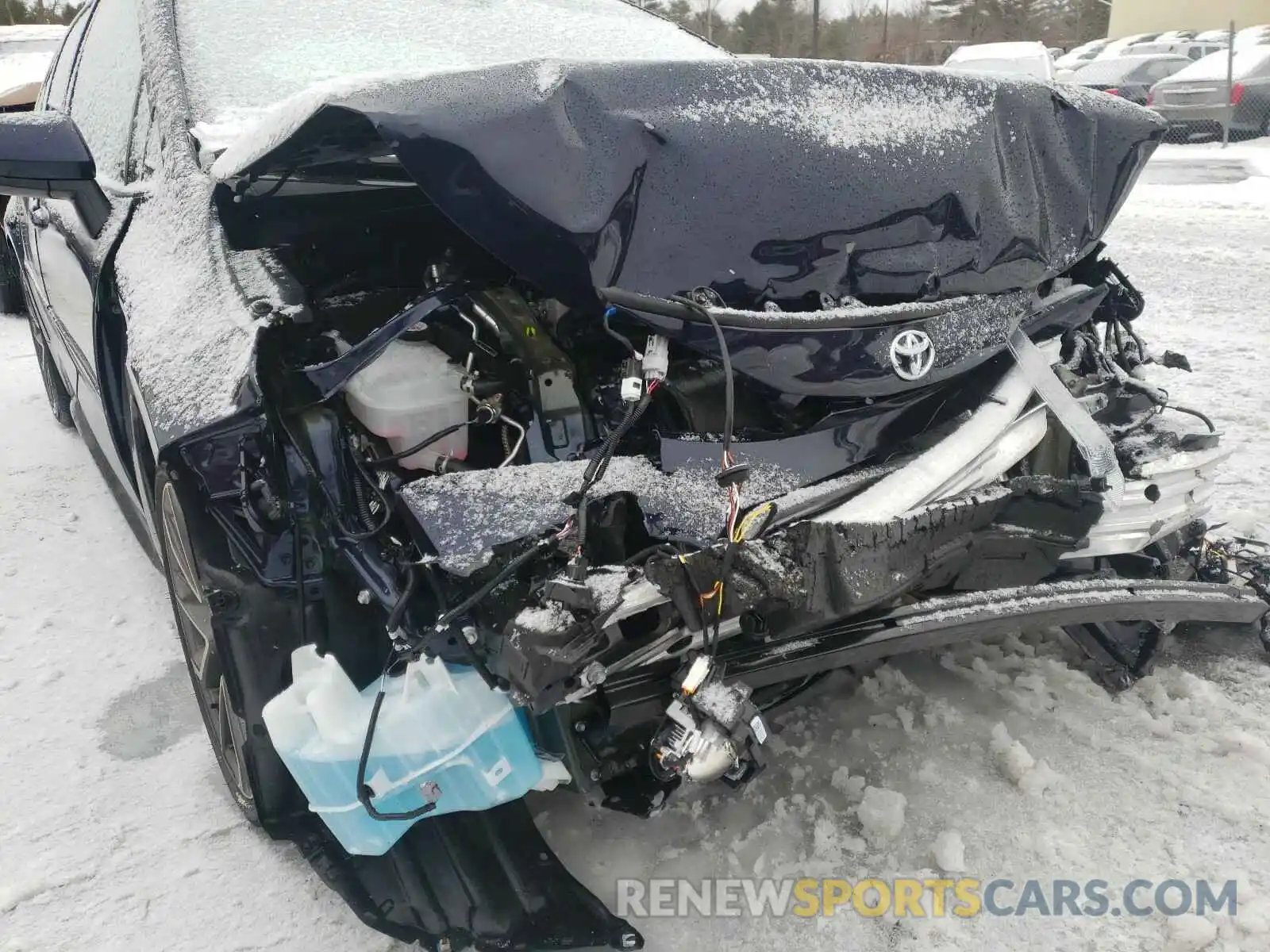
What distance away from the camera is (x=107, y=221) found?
246cm

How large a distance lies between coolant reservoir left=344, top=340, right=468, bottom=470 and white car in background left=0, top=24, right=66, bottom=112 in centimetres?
535

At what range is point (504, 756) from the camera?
1.71 metres

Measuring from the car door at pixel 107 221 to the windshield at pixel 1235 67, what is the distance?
15.2 meters

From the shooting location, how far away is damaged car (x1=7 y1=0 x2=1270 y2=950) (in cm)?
164

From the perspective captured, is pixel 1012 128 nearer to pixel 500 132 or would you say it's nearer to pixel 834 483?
pixel 834 483

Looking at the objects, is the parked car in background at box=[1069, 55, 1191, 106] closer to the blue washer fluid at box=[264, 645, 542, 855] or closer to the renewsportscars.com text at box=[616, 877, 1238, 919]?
the renewsportscars.com text at box=[616, 877, 1238, 919]

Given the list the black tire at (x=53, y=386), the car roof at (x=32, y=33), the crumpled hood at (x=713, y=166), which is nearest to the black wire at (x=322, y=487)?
the crumpled hood at (x=713, y=166)

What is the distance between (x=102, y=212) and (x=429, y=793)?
5.80 feet

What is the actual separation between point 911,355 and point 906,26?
40015mm

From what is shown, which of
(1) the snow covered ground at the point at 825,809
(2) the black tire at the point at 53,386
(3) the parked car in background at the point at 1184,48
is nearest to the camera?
(1) the snow covered ground at the point at 825,809

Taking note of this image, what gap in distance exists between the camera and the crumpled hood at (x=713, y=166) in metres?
1.63

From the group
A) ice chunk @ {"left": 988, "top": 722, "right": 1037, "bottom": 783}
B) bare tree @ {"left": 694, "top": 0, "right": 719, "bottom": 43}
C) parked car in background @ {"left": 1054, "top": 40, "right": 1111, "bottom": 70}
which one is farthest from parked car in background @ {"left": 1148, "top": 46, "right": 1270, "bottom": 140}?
bare tree @ {"left": 694, "top": 0, "right": 719, "bottom": 43}

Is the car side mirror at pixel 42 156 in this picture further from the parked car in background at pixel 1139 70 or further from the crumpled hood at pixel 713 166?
the parked car in background at pixel 1139 70

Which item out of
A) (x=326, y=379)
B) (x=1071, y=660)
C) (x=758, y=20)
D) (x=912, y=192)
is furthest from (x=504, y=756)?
(x=758, y=20)
